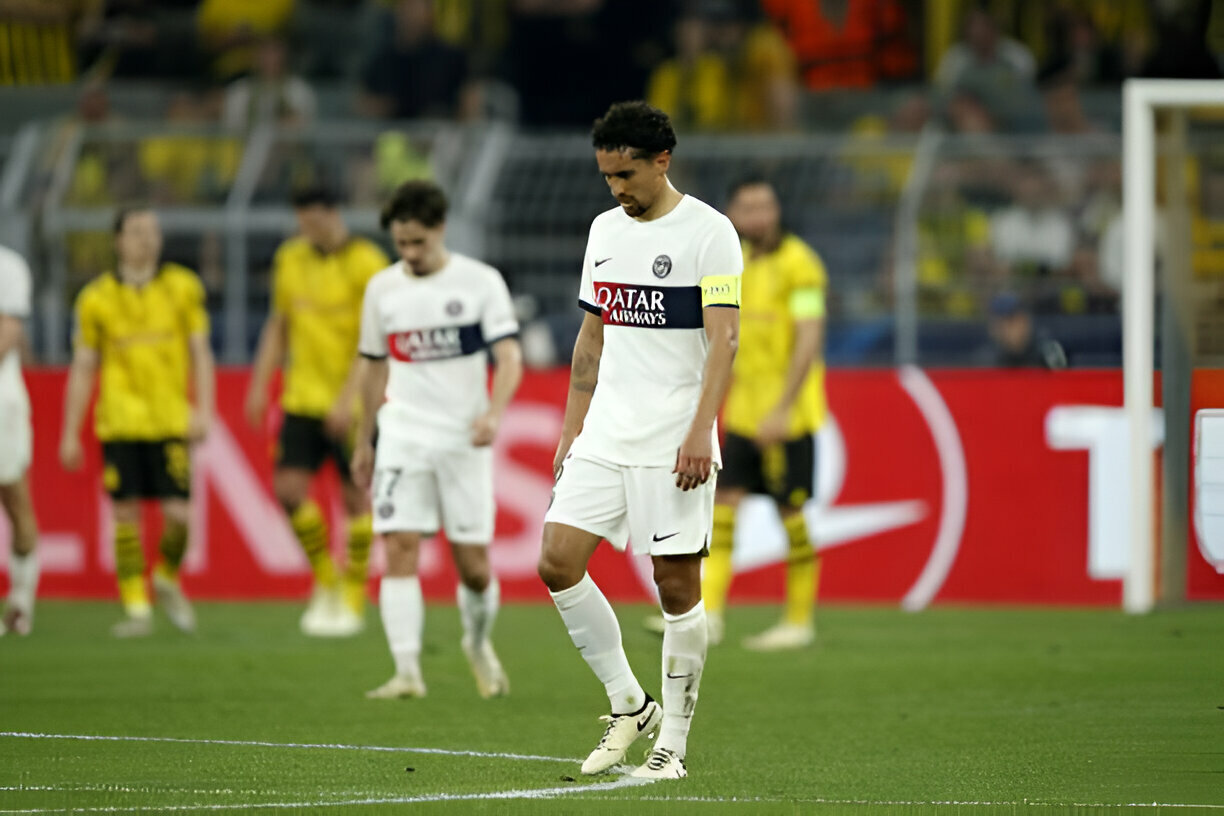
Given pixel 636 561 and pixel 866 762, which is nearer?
pixel 866 762

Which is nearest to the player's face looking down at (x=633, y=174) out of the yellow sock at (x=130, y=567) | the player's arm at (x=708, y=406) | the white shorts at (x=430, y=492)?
the player's arm at (x=708, y=406)

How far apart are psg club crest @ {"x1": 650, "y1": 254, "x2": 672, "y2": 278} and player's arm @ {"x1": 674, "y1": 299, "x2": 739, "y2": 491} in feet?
0.70

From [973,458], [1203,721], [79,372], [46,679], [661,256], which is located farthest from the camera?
[973,458]

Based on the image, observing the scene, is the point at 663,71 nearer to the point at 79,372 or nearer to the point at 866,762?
the point at 79,372

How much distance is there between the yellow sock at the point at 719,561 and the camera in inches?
406

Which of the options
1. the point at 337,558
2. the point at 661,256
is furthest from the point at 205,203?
the point at 661,256

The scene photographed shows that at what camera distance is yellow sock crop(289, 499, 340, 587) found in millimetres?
11461

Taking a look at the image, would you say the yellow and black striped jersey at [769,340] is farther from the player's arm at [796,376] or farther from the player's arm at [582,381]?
the player's arm at [582,381]

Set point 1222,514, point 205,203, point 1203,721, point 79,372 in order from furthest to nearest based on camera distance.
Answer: point 205,203, point 79,372, point 1203,721, point 1222,514

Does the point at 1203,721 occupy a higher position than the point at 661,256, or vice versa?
the point at 661,256

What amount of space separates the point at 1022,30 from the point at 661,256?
12.1 m

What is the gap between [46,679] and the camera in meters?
8.98

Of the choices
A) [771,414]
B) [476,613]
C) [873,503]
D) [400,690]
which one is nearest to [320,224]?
[771,414]

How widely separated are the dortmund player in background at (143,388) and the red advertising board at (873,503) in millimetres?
1640
